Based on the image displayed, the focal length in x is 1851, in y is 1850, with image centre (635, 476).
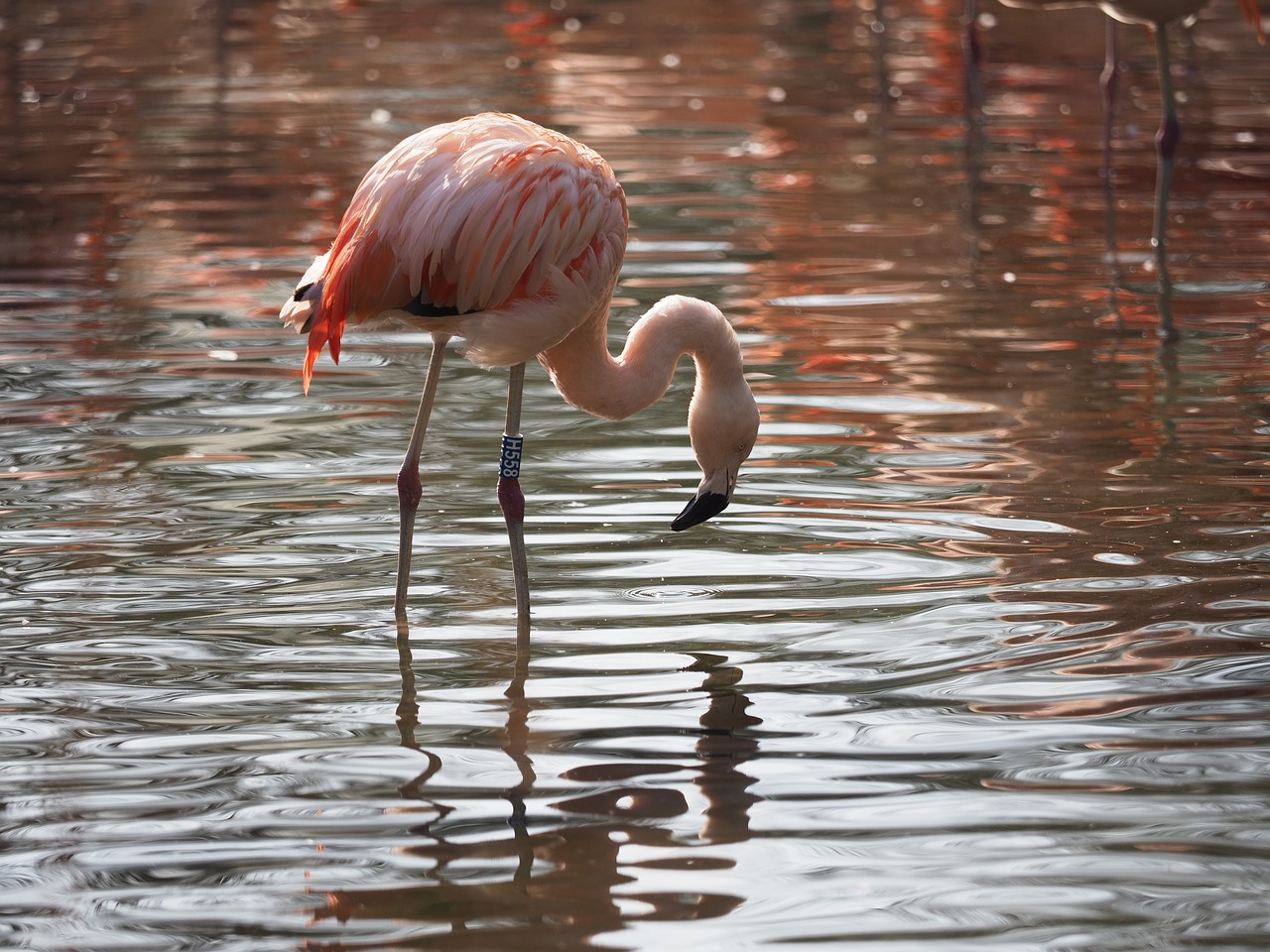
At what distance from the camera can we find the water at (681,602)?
304 centimetres

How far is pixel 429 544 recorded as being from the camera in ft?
16.1

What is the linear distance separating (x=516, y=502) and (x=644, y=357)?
18.1 inches

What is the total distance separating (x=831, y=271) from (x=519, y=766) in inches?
185

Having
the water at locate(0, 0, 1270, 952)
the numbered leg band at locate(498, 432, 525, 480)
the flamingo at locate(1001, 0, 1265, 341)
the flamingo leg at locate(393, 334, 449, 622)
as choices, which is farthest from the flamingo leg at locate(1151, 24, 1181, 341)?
the flamingo leg at locate(393, 334, 449, 622)

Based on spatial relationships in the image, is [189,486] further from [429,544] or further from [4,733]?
[4,733]

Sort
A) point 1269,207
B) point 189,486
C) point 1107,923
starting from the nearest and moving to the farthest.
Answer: point 1107,923 < point 189,486 < point 1269,207

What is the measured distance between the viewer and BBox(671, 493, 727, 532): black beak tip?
4328 mm

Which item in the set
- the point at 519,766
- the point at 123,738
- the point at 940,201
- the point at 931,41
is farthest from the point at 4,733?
the point at 931,41

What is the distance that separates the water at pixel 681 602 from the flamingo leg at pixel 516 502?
5cm

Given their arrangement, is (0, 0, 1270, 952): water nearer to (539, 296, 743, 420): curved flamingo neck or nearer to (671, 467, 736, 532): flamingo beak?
(671, 467, 736, 532): flamingo beak

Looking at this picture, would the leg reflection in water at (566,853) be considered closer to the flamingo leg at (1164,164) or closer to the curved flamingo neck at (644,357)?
the curved flamingo neck at (644,357)

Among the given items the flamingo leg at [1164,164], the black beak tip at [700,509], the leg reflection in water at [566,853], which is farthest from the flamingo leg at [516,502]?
the flamingo leg at [1164,164]

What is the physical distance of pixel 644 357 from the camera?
14.5 feet

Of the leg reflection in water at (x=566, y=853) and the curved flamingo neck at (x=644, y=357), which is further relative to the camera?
the curved flamingo neck at (x=644, y=357)
